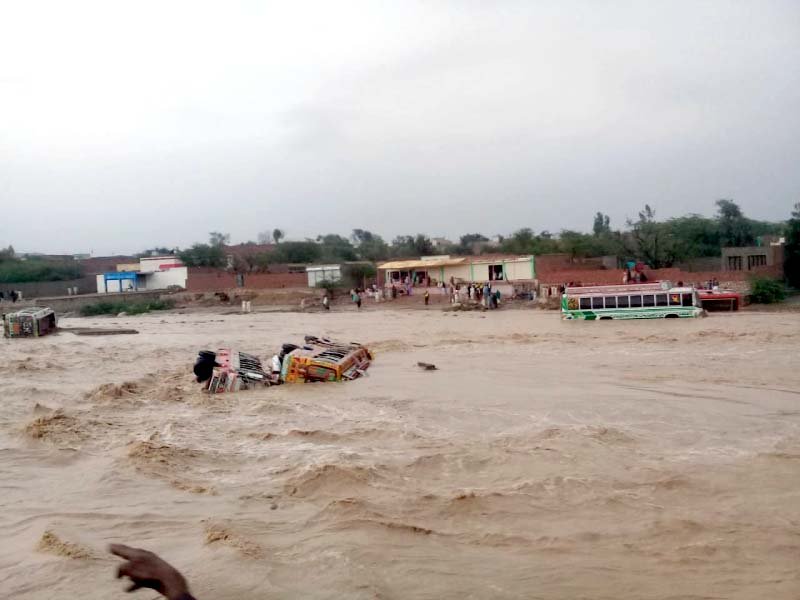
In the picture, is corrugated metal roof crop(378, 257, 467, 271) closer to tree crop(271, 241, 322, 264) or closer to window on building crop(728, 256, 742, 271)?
window on building crop(728, 256, 742, 271)

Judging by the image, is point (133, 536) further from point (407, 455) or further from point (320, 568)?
point (407, 455)

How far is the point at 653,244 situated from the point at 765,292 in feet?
42.1

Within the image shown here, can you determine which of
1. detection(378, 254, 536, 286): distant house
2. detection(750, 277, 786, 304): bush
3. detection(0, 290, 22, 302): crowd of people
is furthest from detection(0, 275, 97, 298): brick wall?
detection(750, 277, 786, 304): bush

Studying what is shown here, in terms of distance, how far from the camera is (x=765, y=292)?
32.8 meters

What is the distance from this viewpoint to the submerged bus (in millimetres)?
28391

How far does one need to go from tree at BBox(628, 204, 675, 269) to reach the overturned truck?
3259 centimetres

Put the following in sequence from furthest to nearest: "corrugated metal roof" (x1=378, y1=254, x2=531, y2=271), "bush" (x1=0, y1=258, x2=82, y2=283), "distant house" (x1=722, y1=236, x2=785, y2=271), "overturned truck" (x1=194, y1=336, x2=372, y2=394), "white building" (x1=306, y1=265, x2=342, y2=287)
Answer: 1. "bush" (x1=0, y1=258, x2=82, y2=283)
2. "white building" (x1=306, y1=265, x2=342, y2=287)
3. "corrugated metal roof" (x1=378, y1=254, x2=531, y2=271)
4. "distant house" (x1=722, y1=236, x2=785, y2=271)
5. "overturned truck" (x1=194, y1=336, x2=372, y2=394)

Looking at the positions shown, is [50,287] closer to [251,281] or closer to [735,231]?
[251,281]

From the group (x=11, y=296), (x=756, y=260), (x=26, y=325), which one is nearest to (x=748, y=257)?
(x=756, y=260)

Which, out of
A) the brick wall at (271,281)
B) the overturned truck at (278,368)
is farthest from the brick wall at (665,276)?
the overturned truck at (278,368)

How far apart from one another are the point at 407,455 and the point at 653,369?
925cm

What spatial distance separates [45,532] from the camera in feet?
20.4

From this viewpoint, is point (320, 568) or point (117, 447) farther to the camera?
point (117, 447)

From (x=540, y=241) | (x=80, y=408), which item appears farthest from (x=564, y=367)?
(x=540, y=241)
